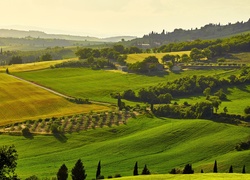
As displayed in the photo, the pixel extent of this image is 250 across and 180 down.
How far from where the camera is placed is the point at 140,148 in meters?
94.4

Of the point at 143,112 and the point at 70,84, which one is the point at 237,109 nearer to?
the point at 143,112

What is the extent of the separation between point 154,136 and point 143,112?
25304 mm

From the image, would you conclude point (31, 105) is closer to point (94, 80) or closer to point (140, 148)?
point (94, 80)

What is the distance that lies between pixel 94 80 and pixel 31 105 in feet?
164

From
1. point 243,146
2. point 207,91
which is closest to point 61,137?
point 243,146

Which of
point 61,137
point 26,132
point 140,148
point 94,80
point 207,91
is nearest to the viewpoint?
point 140,148

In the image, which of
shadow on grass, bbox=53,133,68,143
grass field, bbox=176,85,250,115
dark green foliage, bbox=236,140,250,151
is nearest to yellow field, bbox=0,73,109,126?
shadow on grass, bbox=53,133,68,143

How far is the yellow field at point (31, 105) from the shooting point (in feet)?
401

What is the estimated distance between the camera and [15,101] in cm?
13575

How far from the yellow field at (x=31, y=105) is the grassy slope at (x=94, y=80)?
11491mm

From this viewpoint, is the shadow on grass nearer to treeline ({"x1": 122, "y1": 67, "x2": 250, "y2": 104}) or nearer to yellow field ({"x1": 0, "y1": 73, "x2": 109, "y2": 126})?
yellow field ({"x1": 0, "y1": 73, "x2": 109, "y2": 126})

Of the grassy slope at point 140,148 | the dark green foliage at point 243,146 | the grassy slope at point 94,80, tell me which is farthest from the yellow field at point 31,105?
the dark green foliage at point 243,146

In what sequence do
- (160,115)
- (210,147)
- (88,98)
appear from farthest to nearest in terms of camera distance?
(88,98) < (160,115) < (210,147)

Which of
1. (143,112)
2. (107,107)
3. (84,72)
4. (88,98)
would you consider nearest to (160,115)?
(143,112)
